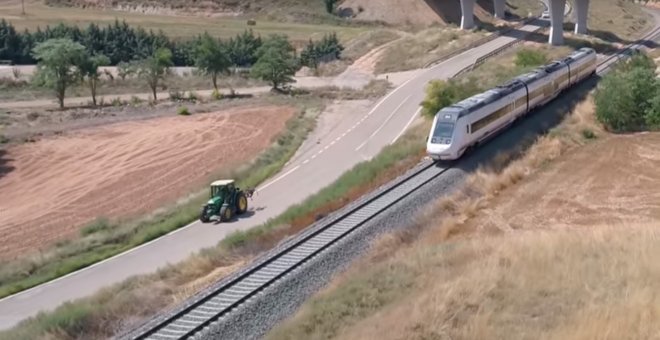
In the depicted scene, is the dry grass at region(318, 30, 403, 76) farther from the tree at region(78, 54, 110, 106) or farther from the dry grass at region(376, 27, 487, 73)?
the tree at region(78, 54, 110, 106)

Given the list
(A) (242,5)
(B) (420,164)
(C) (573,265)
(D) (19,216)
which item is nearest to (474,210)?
(B) (420,164)

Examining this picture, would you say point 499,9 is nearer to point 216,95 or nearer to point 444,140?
point 216,95

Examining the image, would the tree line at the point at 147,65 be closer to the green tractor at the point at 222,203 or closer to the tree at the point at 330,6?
the green tractor at the point at 222,203

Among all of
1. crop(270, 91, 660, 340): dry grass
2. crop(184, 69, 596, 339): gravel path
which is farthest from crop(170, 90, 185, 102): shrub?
crop(270, 91, 660, 340): dry grass

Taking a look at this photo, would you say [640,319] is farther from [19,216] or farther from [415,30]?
[415,30]

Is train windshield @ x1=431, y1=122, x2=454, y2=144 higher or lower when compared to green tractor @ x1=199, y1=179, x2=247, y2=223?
higher

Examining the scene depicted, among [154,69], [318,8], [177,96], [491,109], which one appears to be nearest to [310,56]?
[177,96]

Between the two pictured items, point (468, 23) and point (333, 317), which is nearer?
point (333, 317)

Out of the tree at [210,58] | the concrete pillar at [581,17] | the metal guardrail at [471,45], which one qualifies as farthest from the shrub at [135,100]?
the concrete pillar at [581,17]
